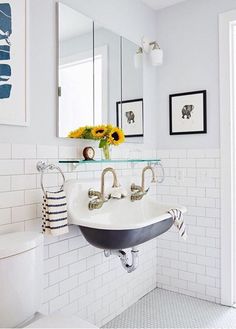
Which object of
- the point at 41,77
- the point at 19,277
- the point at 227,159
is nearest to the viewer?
the point at 19,277

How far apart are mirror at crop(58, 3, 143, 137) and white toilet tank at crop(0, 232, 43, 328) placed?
0.73 m

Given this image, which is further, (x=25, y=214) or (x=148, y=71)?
(x=148, y=71)

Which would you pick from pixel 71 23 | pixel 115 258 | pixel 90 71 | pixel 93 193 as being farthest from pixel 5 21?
pixel 115 258

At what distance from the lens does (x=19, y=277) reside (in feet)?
4.24

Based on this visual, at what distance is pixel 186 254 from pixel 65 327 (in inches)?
61.0

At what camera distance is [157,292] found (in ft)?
8.63

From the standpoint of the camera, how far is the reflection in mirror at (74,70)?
1.82 meters

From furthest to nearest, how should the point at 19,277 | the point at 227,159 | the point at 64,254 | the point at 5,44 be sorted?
1. the point at 227,159
2. the point at 64,254
3. the point at 5,44
4. the point at 19,277

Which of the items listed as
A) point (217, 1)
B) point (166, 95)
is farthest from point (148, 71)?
point (217, 1)

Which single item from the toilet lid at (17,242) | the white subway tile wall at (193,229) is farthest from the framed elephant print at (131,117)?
the toilet lid at (17,242)

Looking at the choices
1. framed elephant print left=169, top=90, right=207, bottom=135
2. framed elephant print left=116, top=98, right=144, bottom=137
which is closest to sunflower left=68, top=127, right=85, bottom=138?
framed elephant print left=116, top=98, right=144, bottom=137

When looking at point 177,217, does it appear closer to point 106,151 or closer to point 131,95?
point 106,151

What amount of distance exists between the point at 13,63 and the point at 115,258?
152 cm

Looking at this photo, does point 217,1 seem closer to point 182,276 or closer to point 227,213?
point 227,213
